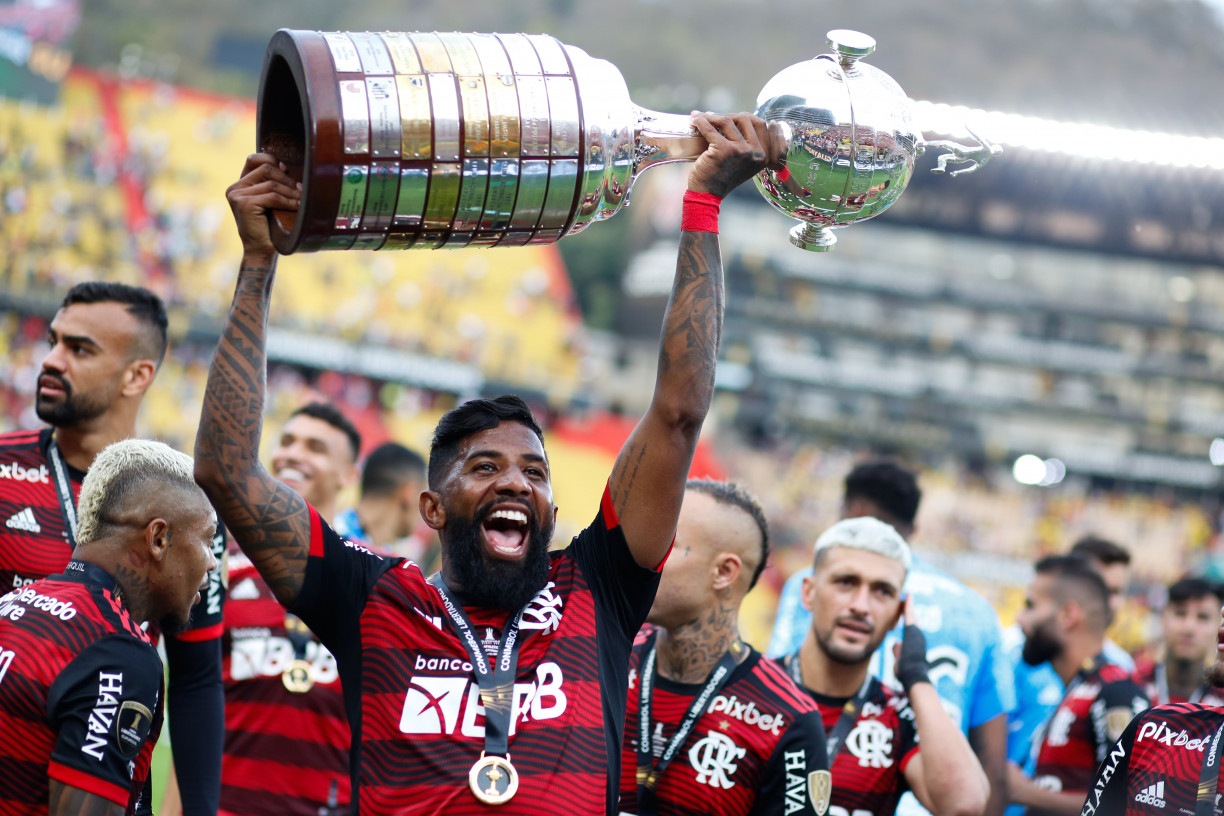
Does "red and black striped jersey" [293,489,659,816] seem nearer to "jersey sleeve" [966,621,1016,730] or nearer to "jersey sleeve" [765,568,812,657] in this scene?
"jersey sleeve" [765,568,812,657]

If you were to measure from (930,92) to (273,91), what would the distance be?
77.9 meters

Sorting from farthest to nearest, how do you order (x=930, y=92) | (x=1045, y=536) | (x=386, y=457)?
1. (x=930, y=92)
2. (x=1045, y=536)
3. (x=386, y=457)

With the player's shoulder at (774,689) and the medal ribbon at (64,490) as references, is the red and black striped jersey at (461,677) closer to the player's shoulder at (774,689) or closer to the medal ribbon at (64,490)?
the player's shoulder at (774,689)

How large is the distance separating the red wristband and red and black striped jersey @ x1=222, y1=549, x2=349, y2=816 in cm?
254

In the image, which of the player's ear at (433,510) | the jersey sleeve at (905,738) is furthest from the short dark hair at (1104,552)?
the player's ear at (433,510)

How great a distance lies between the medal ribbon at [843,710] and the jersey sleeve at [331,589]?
1.80 metres

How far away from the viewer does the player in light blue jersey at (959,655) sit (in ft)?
17.7

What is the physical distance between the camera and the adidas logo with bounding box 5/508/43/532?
390 centimetres

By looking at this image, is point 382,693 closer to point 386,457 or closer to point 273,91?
point 273,91

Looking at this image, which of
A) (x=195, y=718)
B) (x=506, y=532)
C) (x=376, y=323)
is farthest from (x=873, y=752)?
(x=376, y=323)

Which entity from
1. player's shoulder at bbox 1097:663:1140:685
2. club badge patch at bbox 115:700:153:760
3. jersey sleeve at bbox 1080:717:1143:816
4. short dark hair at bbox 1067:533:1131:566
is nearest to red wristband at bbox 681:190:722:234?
club badge patch at bbox 115:700:153:760

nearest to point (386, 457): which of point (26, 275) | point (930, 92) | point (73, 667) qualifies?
point (73, 667)

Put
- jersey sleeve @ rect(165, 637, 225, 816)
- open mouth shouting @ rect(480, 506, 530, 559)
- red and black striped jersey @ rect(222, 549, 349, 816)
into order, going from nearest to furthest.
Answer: open mouth shouting @ rect(480, 506, 530, 559)
jersey sleeve @ rect(165, 637, 225, 816)
red and black striped jersey @ rect(222, 549, 349, 816)

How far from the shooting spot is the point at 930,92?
76.9m
